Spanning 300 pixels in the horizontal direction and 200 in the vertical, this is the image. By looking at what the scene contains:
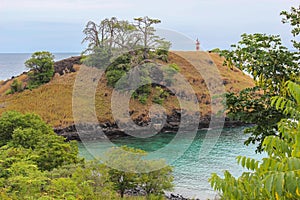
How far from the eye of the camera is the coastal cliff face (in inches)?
1259

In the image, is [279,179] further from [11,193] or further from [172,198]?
[172,198]

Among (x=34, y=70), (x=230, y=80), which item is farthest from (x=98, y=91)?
(x=230, y=80)

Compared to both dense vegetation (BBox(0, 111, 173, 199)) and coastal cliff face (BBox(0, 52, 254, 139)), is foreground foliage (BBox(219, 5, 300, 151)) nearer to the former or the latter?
dense vegetation (BBox(0, 111, 173, 199))

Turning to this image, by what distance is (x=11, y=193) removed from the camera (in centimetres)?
852

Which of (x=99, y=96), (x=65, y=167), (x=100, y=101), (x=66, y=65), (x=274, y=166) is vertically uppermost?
(x=274, y=166)

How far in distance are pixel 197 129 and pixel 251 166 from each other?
1211 inches

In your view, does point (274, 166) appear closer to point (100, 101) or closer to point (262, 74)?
point (262, 74)

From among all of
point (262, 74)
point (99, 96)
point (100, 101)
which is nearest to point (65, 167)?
point (262, 74)

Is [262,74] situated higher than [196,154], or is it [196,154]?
[262,74]

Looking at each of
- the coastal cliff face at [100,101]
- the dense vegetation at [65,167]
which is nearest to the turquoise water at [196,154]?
the coastal cliff face at [100,101]

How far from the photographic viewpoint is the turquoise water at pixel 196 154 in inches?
741

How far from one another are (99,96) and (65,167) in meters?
22.8

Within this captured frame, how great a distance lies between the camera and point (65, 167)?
44.5 feet

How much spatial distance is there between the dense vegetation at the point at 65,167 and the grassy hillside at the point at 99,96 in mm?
13664
